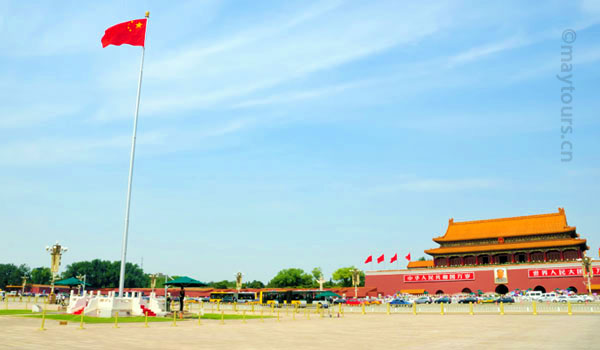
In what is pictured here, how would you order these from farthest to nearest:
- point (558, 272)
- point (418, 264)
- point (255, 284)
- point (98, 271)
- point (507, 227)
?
point (98, 271) < point (255, 284) < point (418, 264) < point (507, 227) < point (558, 272)

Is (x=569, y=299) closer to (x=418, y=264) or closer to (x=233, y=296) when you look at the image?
(x=418, y=264)

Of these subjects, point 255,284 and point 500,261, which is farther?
point 255,284

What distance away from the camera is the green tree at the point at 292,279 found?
9375 cm

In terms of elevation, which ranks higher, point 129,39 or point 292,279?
point 129,39

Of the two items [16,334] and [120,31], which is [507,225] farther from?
[16,334]

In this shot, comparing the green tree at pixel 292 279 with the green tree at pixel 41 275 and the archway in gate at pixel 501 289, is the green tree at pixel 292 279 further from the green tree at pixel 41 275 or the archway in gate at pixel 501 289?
the green tree at pixel 41 275

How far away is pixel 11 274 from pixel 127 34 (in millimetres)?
119692

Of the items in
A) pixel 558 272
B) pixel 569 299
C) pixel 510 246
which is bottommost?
pixel 569 299

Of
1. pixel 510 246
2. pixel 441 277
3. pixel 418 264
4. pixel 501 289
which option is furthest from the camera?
pixel 418 264

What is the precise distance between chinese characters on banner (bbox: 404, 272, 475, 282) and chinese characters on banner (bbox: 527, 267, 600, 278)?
25.5 feet

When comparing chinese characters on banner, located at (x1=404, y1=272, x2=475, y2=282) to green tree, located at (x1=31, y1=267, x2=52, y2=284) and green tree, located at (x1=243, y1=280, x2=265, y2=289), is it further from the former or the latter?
green tree, located at (x1=31, y1=267, x2=52, y2=284)

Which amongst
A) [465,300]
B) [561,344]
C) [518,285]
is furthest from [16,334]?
[518,285]

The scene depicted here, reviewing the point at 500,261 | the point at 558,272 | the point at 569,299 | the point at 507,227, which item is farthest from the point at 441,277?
the point at 569,299

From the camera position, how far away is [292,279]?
9400 centimetres
